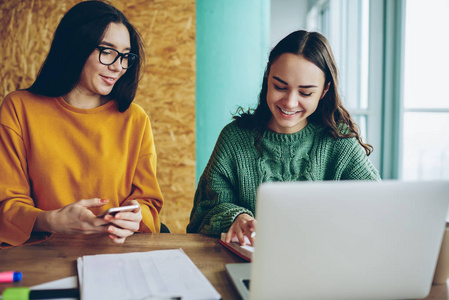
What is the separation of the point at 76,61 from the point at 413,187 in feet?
3.76

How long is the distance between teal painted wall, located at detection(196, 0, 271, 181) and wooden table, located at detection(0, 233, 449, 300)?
156cm

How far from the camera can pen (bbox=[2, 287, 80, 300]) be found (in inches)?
27.8

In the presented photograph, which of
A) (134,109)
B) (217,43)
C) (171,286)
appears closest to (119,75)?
(134,109)

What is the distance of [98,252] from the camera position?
39.4 inches

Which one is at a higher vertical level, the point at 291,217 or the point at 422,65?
the point at 422,65

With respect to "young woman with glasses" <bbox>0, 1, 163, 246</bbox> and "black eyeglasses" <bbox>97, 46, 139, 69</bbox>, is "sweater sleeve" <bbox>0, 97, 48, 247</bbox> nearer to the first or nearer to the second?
"young woman with glasses" <bbox>0, 1, 163, 246</bbox>

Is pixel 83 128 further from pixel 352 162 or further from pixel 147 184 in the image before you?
pixel 352 162

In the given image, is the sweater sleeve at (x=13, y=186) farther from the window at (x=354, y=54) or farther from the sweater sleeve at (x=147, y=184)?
the window at (x=354, y=54)

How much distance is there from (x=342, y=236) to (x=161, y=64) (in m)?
2.19

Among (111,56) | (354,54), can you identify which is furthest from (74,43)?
(354,54)

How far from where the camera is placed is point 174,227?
2.65 metres

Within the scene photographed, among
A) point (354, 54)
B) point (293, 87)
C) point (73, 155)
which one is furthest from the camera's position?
point (354, 54)

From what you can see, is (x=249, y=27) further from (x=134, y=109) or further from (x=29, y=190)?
(x=29, y=190)

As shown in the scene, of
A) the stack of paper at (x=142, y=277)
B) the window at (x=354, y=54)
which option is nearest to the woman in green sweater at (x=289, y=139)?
the stack of paper at (x=142, y=277)
